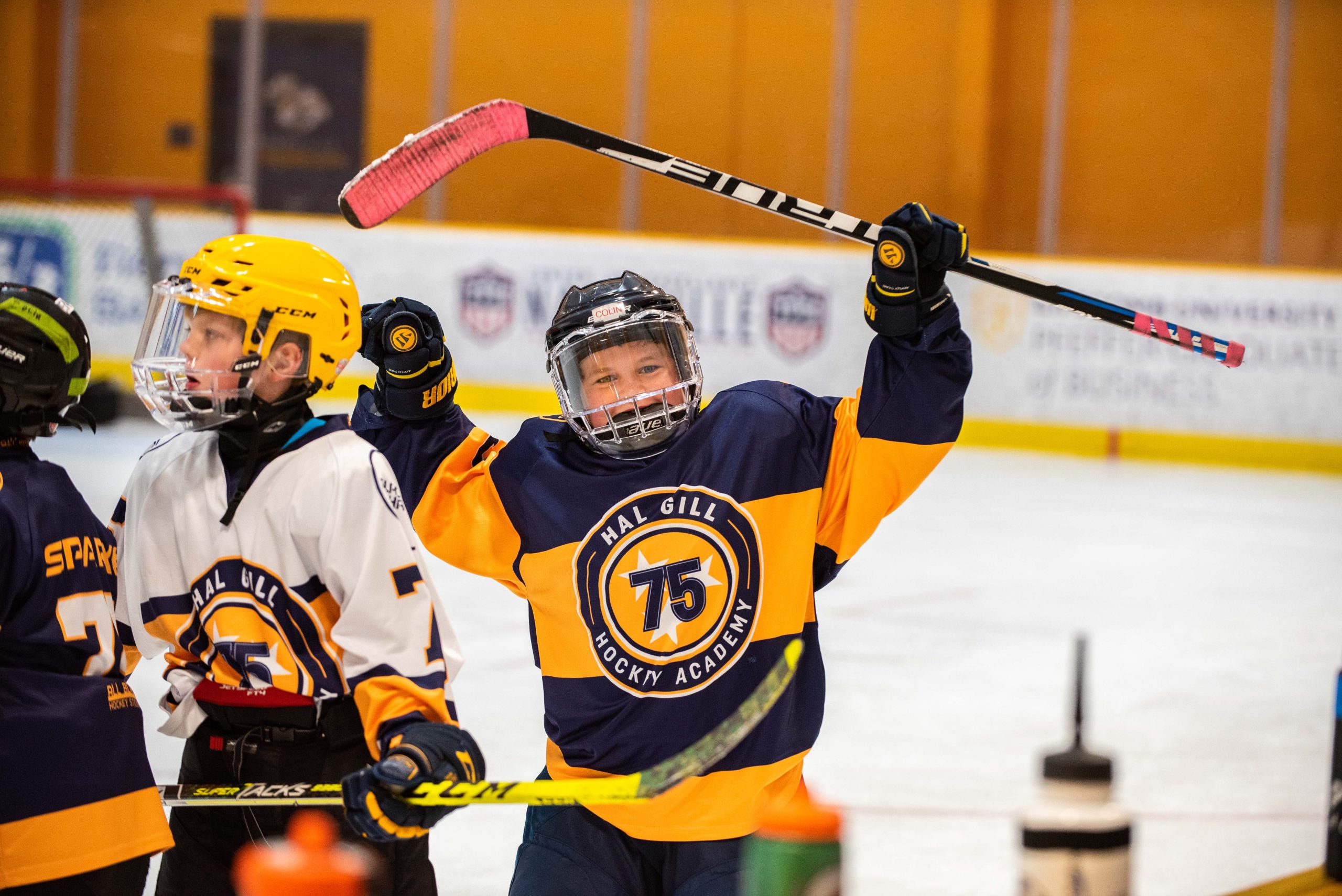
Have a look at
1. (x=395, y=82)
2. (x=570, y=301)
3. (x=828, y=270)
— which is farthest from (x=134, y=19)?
(x=570, y=301)

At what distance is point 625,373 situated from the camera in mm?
1867

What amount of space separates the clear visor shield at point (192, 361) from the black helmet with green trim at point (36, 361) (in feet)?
0.25

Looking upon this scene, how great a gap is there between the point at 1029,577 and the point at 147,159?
932cm

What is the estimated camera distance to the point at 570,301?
6.36ft

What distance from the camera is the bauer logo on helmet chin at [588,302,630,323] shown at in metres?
1.87

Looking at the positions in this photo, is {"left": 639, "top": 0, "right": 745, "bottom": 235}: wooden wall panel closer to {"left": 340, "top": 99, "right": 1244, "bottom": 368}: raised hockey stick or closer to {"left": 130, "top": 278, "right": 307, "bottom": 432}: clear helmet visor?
{"left": 340, "top": 99, "right": 1244, "bottom": 368}: raised hockey stick

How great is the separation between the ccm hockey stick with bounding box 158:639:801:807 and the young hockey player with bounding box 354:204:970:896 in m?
0.25

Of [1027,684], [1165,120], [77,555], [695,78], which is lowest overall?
[1027,684]

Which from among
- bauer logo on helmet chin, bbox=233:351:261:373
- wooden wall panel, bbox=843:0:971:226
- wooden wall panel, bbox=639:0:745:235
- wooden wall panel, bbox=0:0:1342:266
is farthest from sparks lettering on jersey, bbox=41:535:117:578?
wooden wall panel, bbox=639:0:745:235

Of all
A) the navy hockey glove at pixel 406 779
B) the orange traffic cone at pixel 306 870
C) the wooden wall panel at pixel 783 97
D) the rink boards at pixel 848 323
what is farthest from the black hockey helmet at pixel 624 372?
the wooden wall panel at pixel 783 97

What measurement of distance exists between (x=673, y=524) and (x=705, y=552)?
2.0 inches

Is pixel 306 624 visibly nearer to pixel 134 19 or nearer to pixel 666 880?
pixel 666 880

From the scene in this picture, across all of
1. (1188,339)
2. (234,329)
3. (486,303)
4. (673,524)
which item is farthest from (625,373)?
(486,303)

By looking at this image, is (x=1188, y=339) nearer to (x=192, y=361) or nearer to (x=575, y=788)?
(x=575, y=788)
